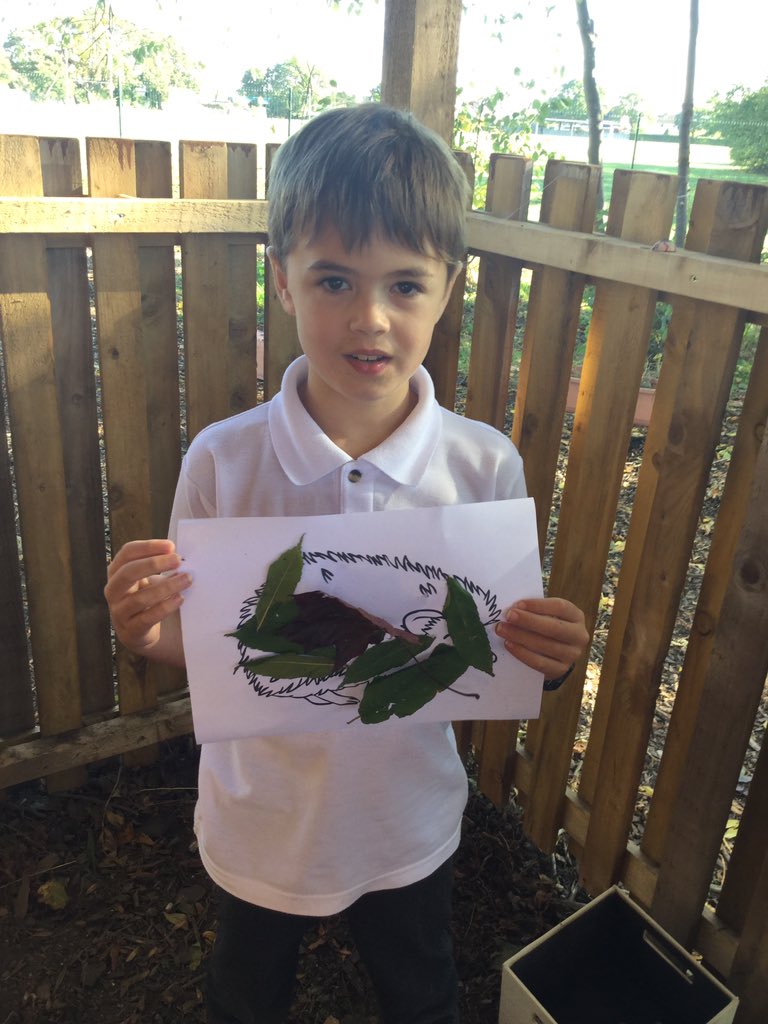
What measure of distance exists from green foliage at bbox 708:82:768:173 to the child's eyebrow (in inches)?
259

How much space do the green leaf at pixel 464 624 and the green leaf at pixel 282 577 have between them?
0.72 ft

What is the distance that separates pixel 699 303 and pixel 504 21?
22.6 ft

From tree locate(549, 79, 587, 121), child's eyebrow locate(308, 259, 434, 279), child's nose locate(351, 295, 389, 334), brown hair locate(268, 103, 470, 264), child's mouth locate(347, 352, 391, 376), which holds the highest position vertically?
tree locate(549, 79, 587, 121)

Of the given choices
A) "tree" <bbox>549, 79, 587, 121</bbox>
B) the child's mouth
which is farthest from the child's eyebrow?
"tree" <bbox>549, 79, 587, 121</bbox>

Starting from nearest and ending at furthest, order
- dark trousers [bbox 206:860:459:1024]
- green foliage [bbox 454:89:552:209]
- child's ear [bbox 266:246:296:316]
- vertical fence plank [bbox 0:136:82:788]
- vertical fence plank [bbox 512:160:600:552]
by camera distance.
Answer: child's ear [bbox 266:246:296:316] < dark trousers [bbox 206:860:459:1024] < vertical fence plank [bbox 512:160:600:552] < vertical fence plank [bbox 0:136:82:788] < green foliage [bbox 454:89:552:209]

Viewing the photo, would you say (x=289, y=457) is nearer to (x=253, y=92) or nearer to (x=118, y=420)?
(x=118, y=420)

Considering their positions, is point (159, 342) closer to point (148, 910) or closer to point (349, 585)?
point (349, 585)

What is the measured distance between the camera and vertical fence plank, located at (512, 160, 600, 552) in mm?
1751

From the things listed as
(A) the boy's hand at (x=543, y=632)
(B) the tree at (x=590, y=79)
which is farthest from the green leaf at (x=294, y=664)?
(B) the tree at (x=590, y=79)

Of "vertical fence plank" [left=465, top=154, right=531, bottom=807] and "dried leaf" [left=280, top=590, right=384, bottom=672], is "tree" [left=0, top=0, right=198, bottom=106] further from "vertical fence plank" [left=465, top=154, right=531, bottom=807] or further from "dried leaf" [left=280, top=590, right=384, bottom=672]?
"dried leaf" [left=280, top=590, right=384, bottom=672]

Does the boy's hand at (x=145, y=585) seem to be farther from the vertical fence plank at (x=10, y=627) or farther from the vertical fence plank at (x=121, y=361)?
the vertical fence plank at (x=10, y=627)

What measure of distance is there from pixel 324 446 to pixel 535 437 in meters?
0.92

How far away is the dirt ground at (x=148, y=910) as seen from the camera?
1941 millimetres

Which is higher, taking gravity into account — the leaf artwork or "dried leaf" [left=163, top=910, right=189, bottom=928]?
the leaf artwork
